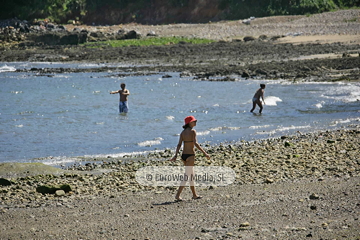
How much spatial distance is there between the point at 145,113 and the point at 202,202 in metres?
14.7

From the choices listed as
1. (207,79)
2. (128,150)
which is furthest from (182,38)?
(128,150)

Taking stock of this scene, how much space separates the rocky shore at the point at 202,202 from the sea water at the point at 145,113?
10.8ft

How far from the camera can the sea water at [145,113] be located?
57.3 feet

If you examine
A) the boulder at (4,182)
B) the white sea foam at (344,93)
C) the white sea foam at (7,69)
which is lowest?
the white sea foam at (7,69)

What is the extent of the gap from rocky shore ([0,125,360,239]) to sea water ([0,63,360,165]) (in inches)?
129

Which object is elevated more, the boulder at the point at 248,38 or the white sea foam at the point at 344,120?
the boulder at the point at 248,38

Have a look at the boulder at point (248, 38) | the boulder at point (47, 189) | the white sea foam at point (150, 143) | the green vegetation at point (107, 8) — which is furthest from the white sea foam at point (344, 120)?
the green vegetation at point (107, 8)

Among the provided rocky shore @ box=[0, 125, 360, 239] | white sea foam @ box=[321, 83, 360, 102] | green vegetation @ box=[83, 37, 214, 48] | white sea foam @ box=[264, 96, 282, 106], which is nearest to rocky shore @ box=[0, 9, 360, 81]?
green vegetation @ box=[83, 37, 214, 48]

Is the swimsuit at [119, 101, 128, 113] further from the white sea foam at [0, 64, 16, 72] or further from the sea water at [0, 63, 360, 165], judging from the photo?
the white sea foam at [0, 64, 16, 72]

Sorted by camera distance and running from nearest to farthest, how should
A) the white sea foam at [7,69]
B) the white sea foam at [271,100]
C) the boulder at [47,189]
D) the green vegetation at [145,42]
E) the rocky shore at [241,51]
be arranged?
the boulder at [47,189]
the white sea foam at [271,100]
the rocky shore at [241,51]
the white sea foam at [7,69]
the green vegetation at [145,42]

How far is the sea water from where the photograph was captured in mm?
17453

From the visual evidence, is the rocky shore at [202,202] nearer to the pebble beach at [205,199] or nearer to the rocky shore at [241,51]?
the pebble beach at [205,199]

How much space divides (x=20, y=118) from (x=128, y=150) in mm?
8788

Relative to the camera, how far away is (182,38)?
60.8m
